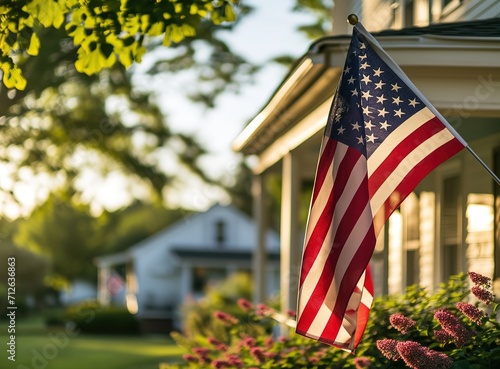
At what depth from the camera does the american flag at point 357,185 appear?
7871 millimetres

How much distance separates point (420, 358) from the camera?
7.80 metres

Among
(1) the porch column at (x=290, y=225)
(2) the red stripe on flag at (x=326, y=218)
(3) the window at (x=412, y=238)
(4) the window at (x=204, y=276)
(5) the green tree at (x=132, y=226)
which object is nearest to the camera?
(2) the red stripe on flag at (x=326, y=218)

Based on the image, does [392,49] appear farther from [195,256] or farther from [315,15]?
[195,256]

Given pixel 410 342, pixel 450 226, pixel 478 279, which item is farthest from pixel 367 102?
pixel 450 226

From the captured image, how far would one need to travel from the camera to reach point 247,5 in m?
26.3

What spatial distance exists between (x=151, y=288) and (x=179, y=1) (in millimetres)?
55901

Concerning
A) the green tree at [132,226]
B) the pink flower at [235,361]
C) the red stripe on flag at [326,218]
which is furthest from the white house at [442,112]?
the green tree at [132,226]

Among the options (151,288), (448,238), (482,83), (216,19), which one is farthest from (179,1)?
(151,288)

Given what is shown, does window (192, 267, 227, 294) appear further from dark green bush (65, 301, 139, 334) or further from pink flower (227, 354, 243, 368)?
pink flower (227, 354, 243, 368)

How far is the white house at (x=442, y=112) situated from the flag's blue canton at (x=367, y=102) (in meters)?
1.84

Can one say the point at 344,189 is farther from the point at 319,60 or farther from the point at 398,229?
the point at 398,229

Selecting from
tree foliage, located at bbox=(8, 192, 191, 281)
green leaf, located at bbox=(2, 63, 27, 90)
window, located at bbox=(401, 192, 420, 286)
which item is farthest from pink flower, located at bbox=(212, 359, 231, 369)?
tree foliage, located at bbox=(8, 192, 191, 281)

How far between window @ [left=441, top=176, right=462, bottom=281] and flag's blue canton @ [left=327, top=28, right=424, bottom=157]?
20.2 ft

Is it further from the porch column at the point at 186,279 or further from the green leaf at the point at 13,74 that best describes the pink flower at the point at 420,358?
the porch column at the point at 186,279
